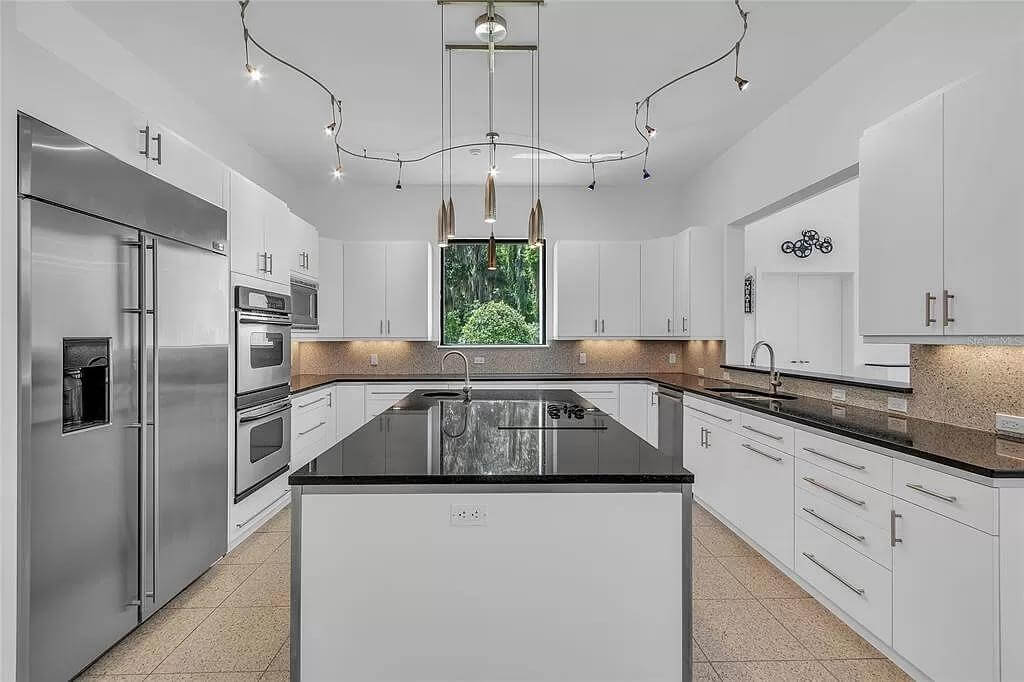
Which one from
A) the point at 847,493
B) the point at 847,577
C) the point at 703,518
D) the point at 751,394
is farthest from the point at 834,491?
the point at 703,518

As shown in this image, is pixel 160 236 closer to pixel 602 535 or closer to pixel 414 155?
pixel 602 535

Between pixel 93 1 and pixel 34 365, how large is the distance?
1.89 meters

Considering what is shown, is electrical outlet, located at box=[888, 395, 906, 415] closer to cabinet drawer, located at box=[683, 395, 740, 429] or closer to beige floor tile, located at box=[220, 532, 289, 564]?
cabinet drawer, located at box=[683, 395, 740, 429]

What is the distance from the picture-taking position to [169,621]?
2.55 meters

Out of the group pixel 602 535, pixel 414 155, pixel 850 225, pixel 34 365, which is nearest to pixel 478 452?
pixel 602 535

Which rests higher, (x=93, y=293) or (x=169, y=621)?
(x=93, y=293)

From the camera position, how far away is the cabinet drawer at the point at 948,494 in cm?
171

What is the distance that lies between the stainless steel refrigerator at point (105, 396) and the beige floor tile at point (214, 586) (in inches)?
4.6

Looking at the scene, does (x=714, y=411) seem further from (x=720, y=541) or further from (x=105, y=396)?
(x=105, y=396)

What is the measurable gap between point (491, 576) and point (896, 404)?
245 cm

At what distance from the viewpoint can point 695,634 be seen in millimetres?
2451

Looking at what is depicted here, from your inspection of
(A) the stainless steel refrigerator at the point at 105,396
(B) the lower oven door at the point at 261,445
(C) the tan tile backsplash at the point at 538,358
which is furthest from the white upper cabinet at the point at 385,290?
(A) the stainless steel refrigerator at the point at 105,396

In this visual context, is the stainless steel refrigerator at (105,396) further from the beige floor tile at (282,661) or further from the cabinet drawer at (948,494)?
the cabinet drawer at (948,494)

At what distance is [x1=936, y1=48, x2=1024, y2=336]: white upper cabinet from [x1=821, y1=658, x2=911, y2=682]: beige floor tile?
1.34m
